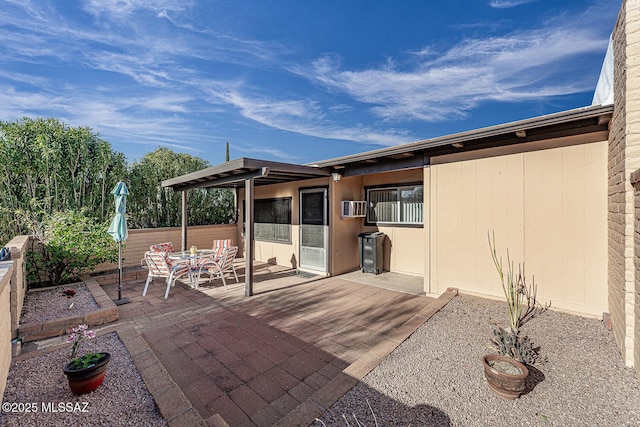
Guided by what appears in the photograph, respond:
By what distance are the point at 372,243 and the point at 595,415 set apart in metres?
5.03

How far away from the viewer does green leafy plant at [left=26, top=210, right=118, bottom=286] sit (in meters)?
5.32

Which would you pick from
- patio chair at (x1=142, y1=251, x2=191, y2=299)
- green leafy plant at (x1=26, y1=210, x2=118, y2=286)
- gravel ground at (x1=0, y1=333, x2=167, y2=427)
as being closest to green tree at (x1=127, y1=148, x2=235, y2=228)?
green leafy plant at (x1=26, y1=210, x2=118, y2=286)

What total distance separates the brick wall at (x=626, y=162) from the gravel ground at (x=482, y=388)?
0.36 m

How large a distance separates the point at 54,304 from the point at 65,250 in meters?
1.41

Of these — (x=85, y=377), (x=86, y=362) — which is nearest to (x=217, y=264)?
(x=86, y=362)

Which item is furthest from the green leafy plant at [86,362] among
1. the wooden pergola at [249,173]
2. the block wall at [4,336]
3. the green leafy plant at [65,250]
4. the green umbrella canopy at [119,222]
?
the green leafy plant at [65,250]

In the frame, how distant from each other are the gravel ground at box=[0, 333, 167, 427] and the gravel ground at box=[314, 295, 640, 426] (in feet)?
4.89

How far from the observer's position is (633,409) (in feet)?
6.36

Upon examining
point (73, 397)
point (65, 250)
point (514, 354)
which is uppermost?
point (65, 250)

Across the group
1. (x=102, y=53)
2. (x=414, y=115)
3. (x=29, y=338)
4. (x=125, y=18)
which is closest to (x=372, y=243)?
(x=29, y=338)

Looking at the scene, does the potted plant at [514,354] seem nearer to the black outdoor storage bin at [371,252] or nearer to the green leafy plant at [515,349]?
the green leafy plant at [515,349]

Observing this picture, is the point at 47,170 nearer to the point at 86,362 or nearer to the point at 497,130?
the point at 86,362

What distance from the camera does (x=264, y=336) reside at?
3.67 meters

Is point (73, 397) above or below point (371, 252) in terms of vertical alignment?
below
